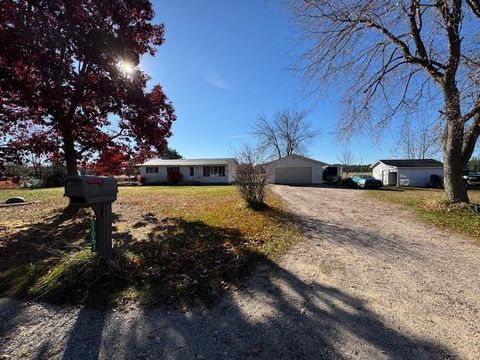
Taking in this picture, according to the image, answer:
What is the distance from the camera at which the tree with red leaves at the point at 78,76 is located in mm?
7711

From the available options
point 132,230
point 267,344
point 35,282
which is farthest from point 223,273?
point 132,230

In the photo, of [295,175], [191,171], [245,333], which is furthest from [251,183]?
[191,171]

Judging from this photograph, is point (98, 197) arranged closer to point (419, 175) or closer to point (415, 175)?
point (415, 175)

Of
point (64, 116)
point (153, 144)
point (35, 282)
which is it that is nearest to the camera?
point (35, 282)

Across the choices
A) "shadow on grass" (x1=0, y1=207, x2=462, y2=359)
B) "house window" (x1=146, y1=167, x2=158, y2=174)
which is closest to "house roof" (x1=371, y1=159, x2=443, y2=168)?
"house window" (x1=146, y1=167, x2=158, y2=174)

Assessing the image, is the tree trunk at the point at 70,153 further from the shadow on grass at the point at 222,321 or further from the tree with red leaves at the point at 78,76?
the shadow on grass at the point at 222,321

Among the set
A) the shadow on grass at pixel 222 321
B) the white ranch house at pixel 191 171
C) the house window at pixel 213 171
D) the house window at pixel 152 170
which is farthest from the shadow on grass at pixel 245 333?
the house window at pixel 152 170

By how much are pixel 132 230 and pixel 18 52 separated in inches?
206

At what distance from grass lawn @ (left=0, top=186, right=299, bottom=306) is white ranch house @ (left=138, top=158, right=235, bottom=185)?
2495 centimetres

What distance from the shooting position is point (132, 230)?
7.63 m

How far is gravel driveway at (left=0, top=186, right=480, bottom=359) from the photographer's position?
110 inches

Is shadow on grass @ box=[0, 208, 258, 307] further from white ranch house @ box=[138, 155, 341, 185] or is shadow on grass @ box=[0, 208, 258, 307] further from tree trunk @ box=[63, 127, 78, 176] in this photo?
white ranch house @ box=[138, 155, 341, 185]

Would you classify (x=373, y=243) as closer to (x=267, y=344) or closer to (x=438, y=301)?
(x=438, y=301)

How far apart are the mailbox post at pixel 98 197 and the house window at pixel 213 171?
99.4 ft
